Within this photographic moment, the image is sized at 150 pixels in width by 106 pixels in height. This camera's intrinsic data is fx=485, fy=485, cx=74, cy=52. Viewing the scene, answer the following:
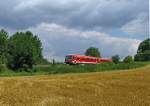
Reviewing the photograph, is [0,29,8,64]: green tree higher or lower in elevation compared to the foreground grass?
higher

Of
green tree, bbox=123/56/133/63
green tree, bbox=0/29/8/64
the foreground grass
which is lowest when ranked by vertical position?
the foreground grass

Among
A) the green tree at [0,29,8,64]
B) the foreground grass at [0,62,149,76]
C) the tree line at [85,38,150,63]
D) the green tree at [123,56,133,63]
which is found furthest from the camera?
the green tree at [0,29,8,64]

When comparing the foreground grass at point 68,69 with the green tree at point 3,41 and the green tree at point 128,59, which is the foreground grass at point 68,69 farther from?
the green tree at point 3,41

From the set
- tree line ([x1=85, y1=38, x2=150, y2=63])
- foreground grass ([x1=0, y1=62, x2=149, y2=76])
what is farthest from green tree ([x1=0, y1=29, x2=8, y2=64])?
foreground grass ([x1=0, y1=62, x2=149, y2=76])

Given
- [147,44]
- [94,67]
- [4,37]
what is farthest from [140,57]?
[94,67]

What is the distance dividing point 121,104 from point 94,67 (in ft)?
229

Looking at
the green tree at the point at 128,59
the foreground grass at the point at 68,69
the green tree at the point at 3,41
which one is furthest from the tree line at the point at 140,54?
the green tree at the point at 3,41

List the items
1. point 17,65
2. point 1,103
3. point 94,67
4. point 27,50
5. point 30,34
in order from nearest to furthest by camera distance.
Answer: point 1,103
point 94,67
point 17,65
point 27,50
point 30,34

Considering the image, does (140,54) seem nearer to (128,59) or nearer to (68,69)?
(128,59)

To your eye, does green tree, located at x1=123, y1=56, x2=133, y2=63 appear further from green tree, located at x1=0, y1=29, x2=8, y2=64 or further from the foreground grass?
green tree, located at x1=0, y1=29, x2=8, y2=64

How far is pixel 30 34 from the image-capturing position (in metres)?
175

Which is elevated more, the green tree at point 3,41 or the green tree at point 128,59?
the green tree at point 3,41

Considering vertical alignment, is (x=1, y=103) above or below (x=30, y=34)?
below

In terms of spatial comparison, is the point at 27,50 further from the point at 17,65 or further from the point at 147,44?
the point at 147,44
